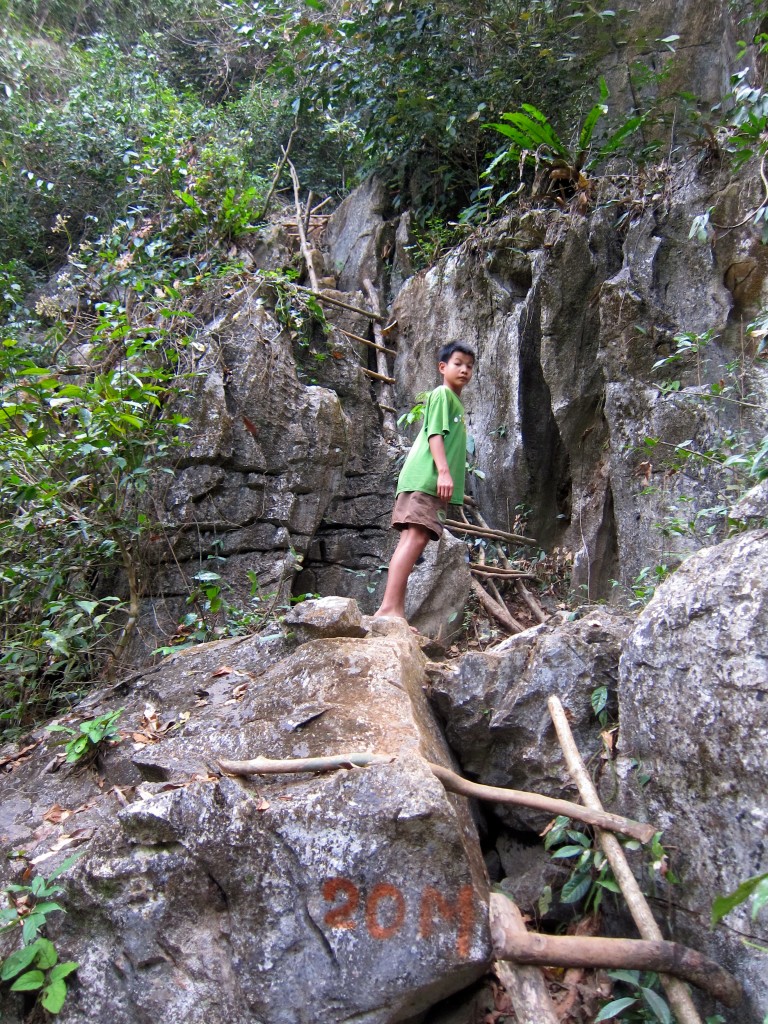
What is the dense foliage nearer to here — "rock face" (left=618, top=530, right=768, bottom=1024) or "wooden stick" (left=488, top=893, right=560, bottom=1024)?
"rock face" (left=618, top=530, right=768, bottom=1024)

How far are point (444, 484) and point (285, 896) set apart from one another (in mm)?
2687

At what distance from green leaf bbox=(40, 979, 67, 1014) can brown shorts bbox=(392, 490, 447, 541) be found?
294cm

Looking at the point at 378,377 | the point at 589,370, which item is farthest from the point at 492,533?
the point at 378,377

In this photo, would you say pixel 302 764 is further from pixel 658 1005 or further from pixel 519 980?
pixel 658 1005

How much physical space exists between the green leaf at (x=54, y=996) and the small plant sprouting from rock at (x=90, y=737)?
1.16m

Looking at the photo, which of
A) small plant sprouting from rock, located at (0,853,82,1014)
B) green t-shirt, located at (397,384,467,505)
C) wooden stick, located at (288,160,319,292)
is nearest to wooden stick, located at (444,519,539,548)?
green t-shirt, located at (397,384,467,505)

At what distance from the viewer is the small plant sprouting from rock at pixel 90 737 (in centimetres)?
365

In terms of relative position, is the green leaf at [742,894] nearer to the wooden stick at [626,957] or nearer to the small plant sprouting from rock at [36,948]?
the wooden stick at [626,957]

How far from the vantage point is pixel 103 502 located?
16.1ft

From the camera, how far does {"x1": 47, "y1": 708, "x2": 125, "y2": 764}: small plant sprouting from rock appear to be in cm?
365

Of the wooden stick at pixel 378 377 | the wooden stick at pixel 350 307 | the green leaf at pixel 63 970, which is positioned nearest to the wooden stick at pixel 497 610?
the wooden stick at pixel 378 377

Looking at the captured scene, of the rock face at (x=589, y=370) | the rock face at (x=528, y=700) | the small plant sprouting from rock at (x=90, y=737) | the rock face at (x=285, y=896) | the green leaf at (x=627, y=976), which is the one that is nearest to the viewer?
the green leaf at (x=627, y=976)

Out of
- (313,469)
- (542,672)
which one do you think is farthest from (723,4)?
(542,672)

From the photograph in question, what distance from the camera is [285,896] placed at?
2627mm
